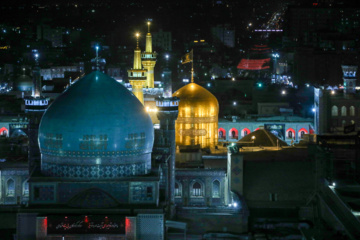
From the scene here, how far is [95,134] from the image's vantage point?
21594 millimetres

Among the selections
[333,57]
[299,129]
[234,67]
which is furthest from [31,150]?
[234,67]

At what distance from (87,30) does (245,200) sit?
7117 centimetres

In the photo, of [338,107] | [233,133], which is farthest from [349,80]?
[233,133]

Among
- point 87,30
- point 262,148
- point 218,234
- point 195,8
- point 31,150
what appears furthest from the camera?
point 195,8

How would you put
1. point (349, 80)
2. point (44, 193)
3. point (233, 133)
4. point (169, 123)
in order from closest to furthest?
point (44, 193), point (169, 123), point (349, 80), point (233, 133)

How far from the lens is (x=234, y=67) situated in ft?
248

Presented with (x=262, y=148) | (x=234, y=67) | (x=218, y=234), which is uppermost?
(x=234, y=67)

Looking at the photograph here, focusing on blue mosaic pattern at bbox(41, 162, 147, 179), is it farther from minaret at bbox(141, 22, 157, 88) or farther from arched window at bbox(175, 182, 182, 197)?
minaret at bbox(141, 22, 157, 88)

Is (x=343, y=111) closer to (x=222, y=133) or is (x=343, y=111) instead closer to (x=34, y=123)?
(x=222, y=133)

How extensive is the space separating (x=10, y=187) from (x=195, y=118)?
28.1 feet

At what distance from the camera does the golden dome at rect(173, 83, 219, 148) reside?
3341cm

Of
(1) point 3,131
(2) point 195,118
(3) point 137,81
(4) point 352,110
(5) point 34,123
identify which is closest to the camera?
(5) point 34,123

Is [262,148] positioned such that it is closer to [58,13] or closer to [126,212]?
[126,212]

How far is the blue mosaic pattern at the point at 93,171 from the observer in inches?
858
